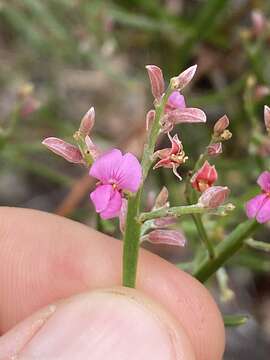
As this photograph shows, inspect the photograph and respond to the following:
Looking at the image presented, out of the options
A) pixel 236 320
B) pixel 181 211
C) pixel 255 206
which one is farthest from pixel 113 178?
pixel 236 320

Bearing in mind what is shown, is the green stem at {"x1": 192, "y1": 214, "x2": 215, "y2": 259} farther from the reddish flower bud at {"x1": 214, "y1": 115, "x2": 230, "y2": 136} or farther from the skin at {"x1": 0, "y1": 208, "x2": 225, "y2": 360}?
the reddish flower bud at {"x1": 214, "y1": 115, "x2": 230, "y2": 136}

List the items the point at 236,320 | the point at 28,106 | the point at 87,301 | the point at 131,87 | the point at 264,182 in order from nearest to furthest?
1. the point at 264,182
2. the point at 87,301
3. the point at 236,320
4. the point at 28,106
5. the point at 131,87

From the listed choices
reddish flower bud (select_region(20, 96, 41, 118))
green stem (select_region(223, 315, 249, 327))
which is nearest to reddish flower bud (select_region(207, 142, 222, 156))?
green stem (select_region(223, 315, 249, 327))

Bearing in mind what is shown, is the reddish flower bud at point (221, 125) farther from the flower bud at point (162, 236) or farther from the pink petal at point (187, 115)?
the flower bud at point (162, 236)

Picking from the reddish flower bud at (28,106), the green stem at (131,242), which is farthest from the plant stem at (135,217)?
the reddish flower bud at (28,106)

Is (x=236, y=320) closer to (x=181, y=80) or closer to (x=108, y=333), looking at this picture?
(x=108, y=333)

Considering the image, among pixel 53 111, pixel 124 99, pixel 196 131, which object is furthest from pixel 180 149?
pixel 124 99

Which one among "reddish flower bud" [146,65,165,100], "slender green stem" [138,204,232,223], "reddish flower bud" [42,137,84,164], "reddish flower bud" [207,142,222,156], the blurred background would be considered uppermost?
"reddish flower bud" [146,65,165,100]
